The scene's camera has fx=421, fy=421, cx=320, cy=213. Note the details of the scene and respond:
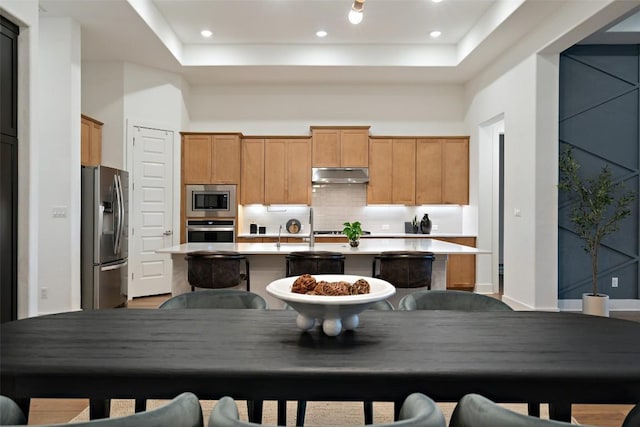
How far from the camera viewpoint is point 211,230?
6.34 meters

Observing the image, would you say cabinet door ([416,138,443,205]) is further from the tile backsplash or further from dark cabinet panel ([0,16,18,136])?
dark cabinet panel ([0,16,18,136])

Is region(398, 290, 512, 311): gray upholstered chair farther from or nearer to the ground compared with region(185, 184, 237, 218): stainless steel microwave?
nearer to the ground

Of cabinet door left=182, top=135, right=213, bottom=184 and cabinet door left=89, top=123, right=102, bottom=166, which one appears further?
cabinet door left=182, top=135, right=213, bottom=184

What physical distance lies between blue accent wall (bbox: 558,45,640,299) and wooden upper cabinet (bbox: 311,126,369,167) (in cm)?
282

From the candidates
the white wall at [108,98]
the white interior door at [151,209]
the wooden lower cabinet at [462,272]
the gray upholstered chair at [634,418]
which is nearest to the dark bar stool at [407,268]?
the gray upholstered chair at [634,418]

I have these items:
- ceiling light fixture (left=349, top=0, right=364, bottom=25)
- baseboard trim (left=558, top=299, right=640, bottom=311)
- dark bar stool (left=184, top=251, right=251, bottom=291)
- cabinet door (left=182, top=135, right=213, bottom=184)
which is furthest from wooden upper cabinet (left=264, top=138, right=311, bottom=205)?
baseboard trim (left=558, top=299, right=640, bottom=311)

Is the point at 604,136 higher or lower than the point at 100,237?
higher

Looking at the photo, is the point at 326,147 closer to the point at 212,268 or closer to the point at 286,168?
the point at 286,168

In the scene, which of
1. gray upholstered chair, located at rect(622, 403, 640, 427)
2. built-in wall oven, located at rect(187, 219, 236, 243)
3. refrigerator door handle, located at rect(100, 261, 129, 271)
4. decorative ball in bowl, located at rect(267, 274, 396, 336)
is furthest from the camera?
built-in wall oven, located at rect(187, 219, 236, 243)

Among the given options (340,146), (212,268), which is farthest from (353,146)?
(212,268)

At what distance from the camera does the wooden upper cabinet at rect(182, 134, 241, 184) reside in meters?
6.44

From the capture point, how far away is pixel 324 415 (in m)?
2.44

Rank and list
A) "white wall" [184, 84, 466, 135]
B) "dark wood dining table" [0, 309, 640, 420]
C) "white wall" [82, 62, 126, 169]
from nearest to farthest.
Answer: "dark wood dining table" [0, 309, 640, 420]
"white wall" [82, 62, 126, 169]
"white wall" [184, 84, 466, 135]

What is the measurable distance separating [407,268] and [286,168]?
3788 millimetres
